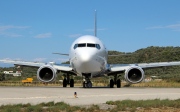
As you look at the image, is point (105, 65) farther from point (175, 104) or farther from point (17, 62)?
point (175, 104)

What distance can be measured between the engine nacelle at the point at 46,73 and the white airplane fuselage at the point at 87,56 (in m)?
2.22

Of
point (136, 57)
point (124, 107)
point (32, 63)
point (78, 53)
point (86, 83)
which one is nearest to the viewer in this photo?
point (124, 107)

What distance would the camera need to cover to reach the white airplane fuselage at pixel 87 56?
27.7 metres

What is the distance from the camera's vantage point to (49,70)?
31.1 m

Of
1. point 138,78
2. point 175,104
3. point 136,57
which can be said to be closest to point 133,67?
point 138,78

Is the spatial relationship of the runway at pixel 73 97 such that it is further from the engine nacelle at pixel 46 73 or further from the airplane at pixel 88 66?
the engine nacelle at pixel 46 73

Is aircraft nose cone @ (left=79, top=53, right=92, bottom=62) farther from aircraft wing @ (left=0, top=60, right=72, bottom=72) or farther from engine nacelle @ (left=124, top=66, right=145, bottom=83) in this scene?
aircraft wing @ (left=0, top=60, right=72, bottom=72)

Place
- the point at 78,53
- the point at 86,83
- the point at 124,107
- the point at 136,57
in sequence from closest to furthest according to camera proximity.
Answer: the point at 124,107, the point at 78,53, the point at 86,83, the point at 136,57

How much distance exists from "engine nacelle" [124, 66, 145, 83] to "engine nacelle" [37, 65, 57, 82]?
20.5 feet

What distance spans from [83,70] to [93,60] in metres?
1.23

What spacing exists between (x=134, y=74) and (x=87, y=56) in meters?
5.66

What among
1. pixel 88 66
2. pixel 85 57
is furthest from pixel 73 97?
pixel 88 66

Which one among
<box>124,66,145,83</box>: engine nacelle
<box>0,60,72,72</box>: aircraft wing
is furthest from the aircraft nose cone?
<box>0,60,72,72</box>: aircraft wing

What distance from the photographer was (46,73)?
31281mm
